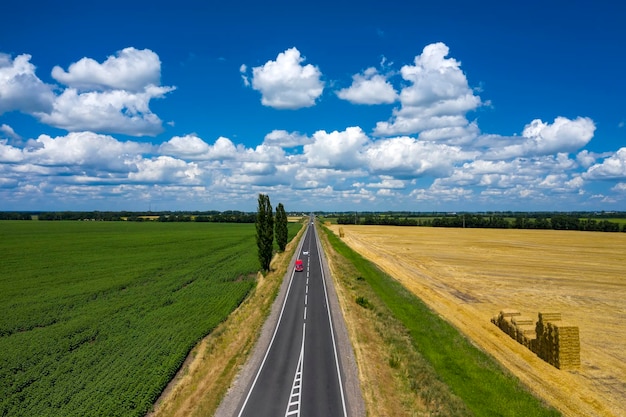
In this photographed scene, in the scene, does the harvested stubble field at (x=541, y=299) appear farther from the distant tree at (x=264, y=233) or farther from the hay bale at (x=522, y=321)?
the distant tree at (x=264, y=233)

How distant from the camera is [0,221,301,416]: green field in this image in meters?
19.2

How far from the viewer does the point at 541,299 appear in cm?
3700

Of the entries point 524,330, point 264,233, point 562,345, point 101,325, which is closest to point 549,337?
point 562,345

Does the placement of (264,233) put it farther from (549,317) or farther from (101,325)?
(549,317)

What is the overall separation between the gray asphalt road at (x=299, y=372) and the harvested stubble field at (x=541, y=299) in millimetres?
11122

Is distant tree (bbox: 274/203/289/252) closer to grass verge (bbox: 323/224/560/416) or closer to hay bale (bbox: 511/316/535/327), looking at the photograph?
grass verge (bbox: 323/224/560/416)

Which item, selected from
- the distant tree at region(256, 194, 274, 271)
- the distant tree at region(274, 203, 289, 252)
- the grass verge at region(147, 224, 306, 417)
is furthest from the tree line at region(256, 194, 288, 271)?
the distant tree at region(274, 203, 289, 252)

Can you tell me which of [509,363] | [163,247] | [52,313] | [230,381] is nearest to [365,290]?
[509,363]

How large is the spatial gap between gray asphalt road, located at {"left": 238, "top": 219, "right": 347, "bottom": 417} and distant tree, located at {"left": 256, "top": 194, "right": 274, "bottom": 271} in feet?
61.3

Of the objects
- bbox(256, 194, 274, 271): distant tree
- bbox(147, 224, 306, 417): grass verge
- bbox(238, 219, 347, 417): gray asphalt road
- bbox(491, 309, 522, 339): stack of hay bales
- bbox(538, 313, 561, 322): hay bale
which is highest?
bbox(256, 194, 274, 271): distant tree

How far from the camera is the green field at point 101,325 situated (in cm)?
1919

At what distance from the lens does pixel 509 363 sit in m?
22.9

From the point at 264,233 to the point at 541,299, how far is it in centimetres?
3579

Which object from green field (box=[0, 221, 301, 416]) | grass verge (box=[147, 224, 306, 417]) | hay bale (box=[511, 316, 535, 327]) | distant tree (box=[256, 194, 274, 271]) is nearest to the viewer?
grass verge (box=[147, 224, 306, 417])
